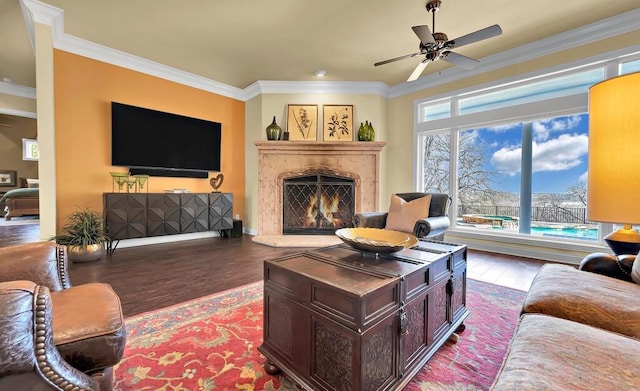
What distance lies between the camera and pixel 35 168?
800 cm

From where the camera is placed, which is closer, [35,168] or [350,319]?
[350,319]

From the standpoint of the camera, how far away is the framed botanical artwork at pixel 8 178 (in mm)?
7457

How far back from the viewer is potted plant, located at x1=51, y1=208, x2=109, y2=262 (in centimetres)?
312

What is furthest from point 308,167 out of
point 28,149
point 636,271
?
point 28,149

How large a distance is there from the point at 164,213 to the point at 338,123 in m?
3.17

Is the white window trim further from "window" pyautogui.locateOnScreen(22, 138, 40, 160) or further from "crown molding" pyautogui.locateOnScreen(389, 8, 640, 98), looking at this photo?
"window" pyautogui.locateOnScreen(22, 138, 40, 160)

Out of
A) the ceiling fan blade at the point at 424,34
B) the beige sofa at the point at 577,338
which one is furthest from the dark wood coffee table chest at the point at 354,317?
the ceiling fan blade at the point at 424,34

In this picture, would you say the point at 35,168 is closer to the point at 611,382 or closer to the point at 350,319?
the point at 350,319

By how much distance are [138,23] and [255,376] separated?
3935mm

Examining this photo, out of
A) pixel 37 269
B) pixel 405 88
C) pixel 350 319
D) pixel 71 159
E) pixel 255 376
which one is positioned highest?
pixel 405 88

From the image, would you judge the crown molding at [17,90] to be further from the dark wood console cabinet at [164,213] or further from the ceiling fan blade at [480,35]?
the ceiling fan blade at [480,35]

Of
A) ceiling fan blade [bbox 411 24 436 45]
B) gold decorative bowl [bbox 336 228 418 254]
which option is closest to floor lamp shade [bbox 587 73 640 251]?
gold decorative bowl [bbox 336 228 418 254]

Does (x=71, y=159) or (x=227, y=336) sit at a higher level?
(x=71, y=159)

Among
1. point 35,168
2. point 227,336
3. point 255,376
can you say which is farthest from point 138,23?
point 35,168
